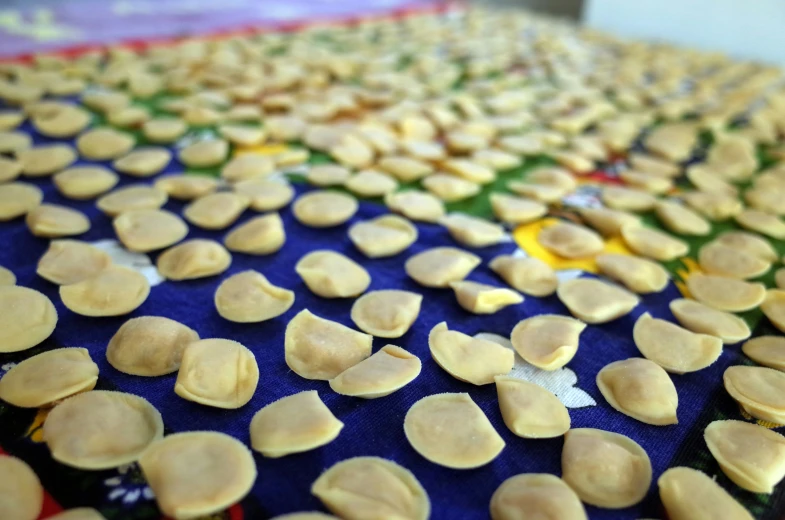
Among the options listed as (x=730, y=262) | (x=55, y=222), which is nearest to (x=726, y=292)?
(x=730, y=262)

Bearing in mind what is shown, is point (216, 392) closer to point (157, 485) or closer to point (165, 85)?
point (157, 485)

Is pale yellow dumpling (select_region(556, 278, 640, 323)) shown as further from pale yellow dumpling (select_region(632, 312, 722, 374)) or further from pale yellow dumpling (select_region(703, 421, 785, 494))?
pale yellow dumpling (select_region(703, 421, 785, 494))

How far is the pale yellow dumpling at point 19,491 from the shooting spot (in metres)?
0.32

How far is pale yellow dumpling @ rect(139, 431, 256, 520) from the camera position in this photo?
332 mm

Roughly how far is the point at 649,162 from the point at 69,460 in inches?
32.4

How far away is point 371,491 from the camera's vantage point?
350 mm

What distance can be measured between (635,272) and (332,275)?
0.31m

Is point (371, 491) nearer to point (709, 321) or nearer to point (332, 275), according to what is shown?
point (332, 275)

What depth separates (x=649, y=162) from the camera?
85 cm

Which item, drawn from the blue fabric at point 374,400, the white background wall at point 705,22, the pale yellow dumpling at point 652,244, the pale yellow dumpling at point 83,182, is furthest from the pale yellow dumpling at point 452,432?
the white background wall at point 705,22

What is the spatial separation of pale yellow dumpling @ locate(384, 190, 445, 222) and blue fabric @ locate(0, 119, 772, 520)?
4cm

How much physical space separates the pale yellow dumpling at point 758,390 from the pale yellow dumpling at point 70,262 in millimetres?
575

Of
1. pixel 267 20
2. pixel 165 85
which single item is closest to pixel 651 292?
pixel 165 85

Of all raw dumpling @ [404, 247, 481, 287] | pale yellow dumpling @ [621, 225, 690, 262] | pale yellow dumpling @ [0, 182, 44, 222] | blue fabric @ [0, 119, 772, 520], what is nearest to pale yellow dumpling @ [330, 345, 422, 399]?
blue fabric @ [0, 119, 772, 520]
